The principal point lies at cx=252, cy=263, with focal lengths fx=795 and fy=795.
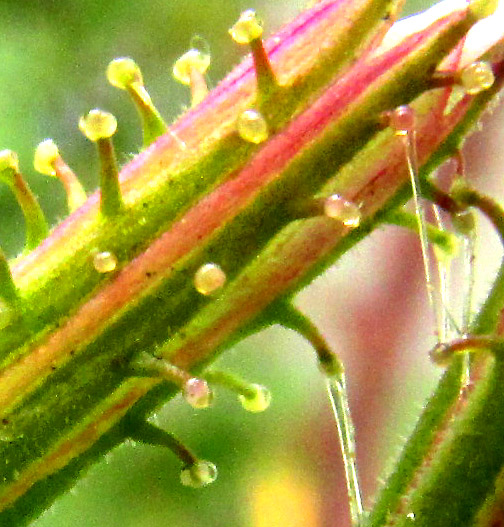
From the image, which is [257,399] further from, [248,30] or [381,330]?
[381,330]

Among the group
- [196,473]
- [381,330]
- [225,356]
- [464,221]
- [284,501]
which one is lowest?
[196,473]

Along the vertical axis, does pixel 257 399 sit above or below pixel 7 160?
below

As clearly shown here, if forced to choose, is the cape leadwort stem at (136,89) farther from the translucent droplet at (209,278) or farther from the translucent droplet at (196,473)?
the translucent droplet at (196,473)

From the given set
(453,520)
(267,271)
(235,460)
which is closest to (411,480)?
(453,520)

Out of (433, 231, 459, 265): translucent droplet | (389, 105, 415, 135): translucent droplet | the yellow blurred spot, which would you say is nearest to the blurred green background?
the yellow blurred spot

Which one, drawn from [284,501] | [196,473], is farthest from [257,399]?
[284,501]

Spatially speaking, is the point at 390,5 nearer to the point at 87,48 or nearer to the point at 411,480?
the point at 411,480
